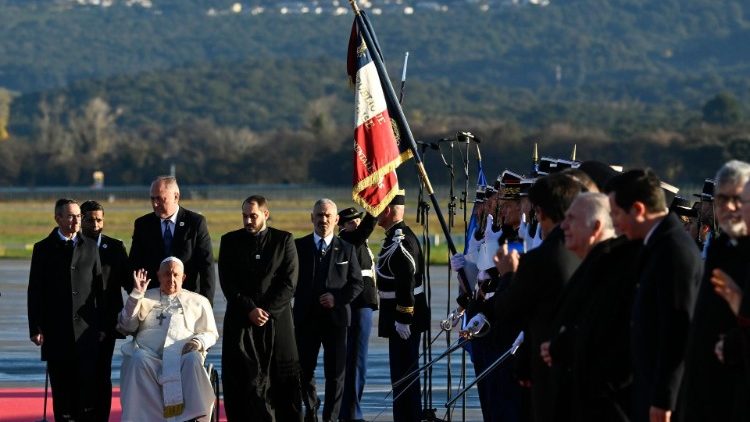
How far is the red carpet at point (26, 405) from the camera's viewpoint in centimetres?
1311

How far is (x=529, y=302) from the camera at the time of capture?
805 cm

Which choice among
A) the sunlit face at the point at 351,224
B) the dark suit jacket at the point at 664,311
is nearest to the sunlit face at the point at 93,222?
the sunlit face at the point at 351,224

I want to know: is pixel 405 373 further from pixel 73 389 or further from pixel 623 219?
pixel 623 219

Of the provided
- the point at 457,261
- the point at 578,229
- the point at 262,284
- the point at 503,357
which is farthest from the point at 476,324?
the point at 578,229

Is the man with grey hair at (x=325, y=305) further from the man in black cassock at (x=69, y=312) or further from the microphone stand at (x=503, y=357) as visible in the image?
the microphone stand at (x=503, y=357)

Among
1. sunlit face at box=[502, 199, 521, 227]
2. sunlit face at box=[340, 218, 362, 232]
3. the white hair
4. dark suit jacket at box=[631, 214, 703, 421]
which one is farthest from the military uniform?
Answer: dark suit jacket at box=[631, 214, 703, 421]

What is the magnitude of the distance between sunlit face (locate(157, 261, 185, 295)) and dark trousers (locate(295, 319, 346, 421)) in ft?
4.73

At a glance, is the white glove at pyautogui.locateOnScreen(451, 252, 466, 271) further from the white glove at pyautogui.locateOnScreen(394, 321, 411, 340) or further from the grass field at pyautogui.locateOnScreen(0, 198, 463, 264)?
the grass field at pyautogui.locateOnScreen(0, 198, 463, 264)

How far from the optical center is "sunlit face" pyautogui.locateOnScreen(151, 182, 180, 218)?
12430 mm

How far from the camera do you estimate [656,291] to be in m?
6.93

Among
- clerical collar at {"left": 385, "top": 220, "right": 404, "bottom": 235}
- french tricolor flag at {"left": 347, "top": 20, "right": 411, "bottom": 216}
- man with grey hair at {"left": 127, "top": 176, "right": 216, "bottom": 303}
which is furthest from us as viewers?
clerical collar at {"left": 385, "top": 220, "right": 404, "bottom": 235}

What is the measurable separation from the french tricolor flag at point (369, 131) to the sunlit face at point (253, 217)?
2.51 ft

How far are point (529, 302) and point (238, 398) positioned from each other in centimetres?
451

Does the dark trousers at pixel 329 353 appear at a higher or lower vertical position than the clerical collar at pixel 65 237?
lower
